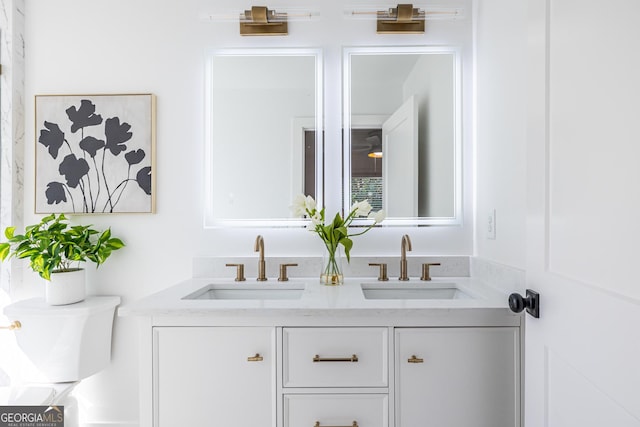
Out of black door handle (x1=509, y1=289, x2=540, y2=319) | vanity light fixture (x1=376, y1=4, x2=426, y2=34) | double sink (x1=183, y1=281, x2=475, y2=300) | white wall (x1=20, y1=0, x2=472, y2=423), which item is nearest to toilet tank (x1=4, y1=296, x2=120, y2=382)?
white wall (x1=20, y1=0, x2=472, y2=423)

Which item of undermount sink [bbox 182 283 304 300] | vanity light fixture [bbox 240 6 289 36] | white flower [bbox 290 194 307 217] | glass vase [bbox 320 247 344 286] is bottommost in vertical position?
undermount sink [bbox 182 283 304 300]

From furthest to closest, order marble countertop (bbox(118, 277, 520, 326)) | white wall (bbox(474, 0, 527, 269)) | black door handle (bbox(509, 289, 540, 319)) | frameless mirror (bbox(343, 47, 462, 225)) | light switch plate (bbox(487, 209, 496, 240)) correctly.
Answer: frameless mirror (bbox(343, 47, 462, 225))
light switch plate (bbox(487, 209, 496, 240))
white wall (bbox(474, 0, 527, 269))
marble countertop (bbox(118, 277, 520, 326))
black door handle (bbox(509, 289, 540, 319))

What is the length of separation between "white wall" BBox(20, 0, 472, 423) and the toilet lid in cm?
32

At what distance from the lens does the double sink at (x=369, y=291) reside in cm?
169

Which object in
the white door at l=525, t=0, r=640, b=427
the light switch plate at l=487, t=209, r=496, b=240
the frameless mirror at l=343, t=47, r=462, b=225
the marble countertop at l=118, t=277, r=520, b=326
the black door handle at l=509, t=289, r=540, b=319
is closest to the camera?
the white door at l=525, t=0, r=640, b=427

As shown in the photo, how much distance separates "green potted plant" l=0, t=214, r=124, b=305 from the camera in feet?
5.35

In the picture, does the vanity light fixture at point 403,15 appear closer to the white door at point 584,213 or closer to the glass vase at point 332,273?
the white door at point 584,213

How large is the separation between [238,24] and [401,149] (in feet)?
3.35

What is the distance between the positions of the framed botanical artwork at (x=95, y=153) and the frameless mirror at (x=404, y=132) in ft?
3.28

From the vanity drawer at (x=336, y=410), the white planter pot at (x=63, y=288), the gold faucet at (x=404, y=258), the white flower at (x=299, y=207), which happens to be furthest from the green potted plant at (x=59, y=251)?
the gold faucet at (x=404, y=258)

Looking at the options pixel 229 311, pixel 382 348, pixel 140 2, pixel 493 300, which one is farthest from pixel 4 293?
pixel 493 300

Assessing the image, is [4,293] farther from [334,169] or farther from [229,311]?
[334,169]

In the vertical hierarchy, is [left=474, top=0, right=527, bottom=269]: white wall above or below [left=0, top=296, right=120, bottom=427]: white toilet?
above

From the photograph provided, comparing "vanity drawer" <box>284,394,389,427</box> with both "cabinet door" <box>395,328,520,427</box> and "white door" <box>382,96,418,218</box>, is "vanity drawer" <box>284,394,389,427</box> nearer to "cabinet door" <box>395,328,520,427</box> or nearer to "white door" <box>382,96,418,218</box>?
"cabinet door" <box>395,328,520,427</box>
